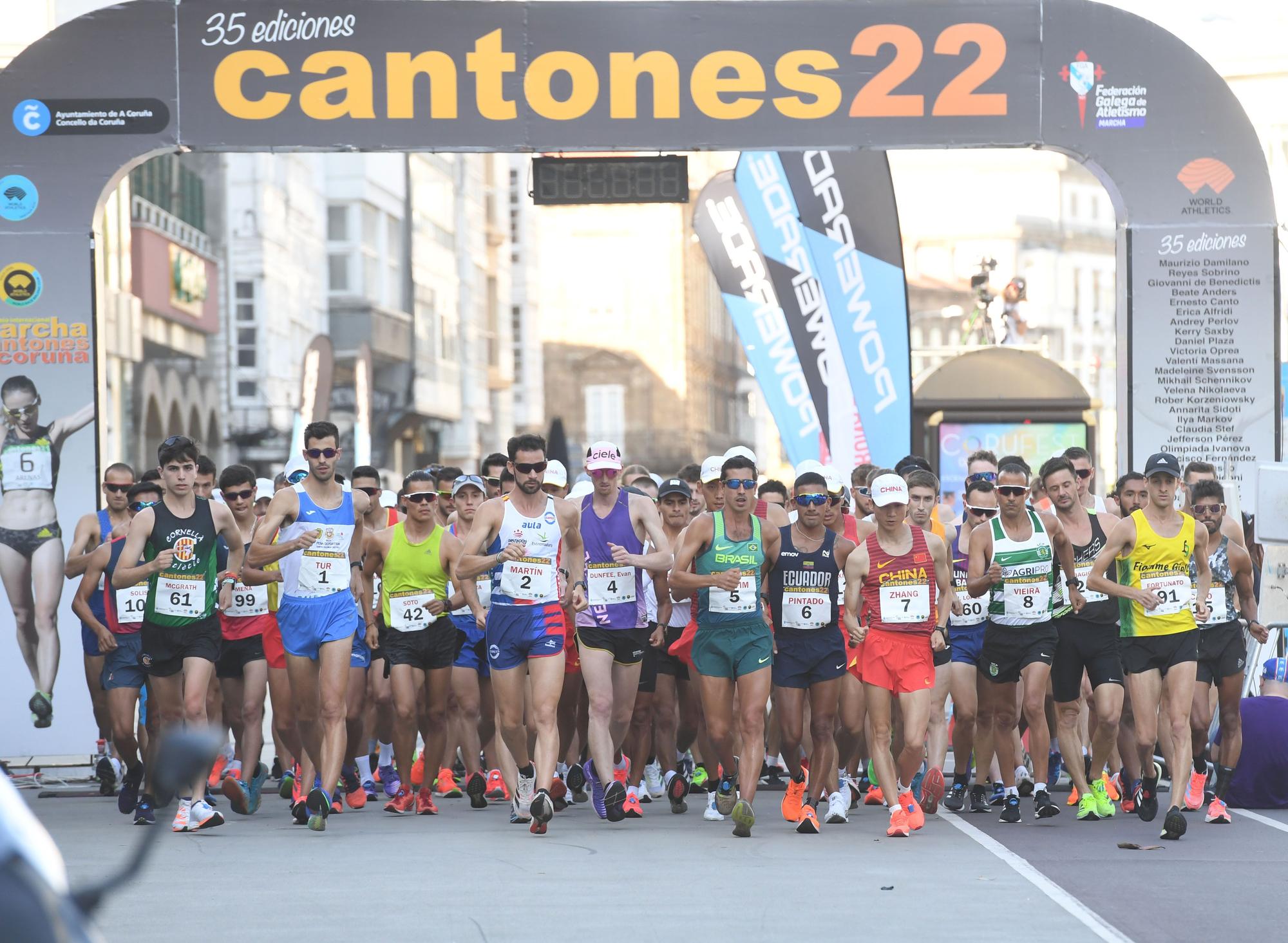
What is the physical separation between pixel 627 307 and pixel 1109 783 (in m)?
74.0

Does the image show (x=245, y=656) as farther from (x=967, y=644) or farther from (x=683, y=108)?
(x=683, y=108)

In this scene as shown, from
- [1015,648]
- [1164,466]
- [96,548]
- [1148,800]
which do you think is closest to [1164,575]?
[1164,466]

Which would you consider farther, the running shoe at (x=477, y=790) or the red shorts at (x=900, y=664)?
the running shoe at (x=477, y=790)

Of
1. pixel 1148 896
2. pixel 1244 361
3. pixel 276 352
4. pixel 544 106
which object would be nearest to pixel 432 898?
pixel 1148 896

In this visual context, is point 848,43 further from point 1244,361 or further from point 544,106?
point 1244,361

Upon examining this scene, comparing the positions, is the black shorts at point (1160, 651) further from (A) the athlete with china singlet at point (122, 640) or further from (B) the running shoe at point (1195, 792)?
(A) the athlete with china singlet at point (122, 640)

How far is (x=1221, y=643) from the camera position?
11.1 metres

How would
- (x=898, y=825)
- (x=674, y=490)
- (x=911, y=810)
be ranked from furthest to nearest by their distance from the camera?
(x=674, y=490) → (x=911, y=810) → (x=898, y=825)

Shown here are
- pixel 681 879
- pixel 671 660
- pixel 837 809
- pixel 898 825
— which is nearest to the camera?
pixel 681 879

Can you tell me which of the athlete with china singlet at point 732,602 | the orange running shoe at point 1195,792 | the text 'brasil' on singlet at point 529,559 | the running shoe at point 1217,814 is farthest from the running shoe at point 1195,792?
the text 'brasil' on singlet at point 529,559

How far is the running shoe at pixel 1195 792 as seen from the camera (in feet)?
35.6

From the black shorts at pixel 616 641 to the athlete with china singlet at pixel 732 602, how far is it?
0.59 m

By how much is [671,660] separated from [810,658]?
1.66 metres

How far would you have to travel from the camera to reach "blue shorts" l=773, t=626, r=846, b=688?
34.4 feet
